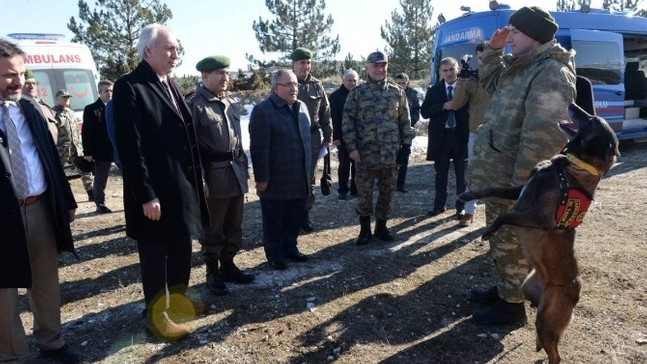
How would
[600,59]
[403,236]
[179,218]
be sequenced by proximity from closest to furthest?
[179,218], [403,236], [600,59]

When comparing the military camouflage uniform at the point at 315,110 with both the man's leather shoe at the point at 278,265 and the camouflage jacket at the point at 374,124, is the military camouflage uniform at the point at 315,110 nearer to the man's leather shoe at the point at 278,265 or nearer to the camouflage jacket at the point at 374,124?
the camouflage jacket at the point at 374,124

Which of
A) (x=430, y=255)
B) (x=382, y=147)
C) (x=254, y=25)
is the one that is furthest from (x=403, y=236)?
(x=254, y=25)

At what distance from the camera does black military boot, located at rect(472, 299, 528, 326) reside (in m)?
3.09

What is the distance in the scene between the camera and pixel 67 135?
702 cm

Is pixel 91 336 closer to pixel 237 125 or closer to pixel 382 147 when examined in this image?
pixel 237 125

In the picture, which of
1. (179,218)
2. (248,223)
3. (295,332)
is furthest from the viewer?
(248,223)

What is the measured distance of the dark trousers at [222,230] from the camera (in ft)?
11.8

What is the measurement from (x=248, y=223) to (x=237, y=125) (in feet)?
7.72

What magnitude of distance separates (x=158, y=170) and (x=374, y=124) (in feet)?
8.11

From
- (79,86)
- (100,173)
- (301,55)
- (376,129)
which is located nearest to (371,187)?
(376,129)

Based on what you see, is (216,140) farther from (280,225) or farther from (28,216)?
(28,216)

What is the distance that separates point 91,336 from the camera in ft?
10.3

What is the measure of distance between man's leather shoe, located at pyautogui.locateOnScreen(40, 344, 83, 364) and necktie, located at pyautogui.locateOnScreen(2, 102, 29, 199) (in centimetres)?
102

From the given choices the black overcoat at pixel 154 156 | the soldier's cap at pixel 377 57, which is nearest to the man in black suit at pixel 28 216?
the black overcoat at pixel 154 156
